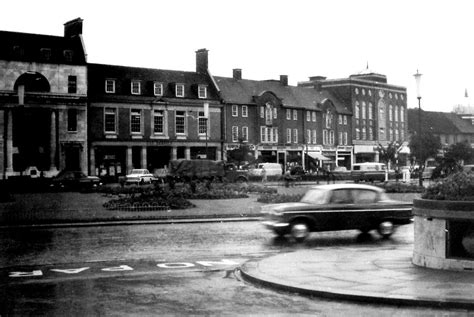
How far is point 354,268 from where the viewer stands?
39.8ft

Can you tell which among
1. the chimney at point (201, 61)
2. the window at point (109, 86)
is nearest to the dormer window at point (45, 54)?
the window at point (109, 86)

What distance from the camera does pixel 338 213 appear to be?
18281 millimetres

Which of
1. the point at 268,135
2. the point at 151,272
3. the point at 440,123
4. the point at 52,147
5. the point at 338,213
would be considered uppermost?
the point at 440,123

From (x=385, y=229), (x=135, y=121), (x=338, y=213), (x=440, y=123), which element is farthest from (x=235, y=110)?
(x=338, y=213)

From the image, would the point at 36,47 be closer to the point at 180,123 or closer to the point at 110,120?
the point at 110,120

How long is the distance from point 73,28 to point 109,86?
6.66 meters

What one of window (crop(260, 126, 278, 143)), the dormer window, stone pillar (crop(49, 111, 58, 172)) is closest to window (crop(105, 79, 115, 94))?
the dormer window

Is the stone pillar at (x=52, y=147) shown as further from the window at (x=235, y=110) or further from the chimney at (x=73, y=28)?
the window at (x=235, y=110)

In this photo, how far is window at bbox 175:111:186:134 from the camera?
230 feet

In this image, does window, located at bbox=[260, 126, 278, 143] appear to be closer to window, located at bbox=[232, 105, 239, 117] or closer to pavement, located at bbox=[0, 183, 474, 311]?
window, located at bbox=[232, 105, 239, 117]

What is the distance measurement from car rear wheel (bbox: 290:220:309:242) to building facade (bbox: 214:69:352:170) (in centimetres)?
5310

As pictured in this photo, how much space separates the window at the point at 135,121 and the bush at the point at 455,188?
186 ft

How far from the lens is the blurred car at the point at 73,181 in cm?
4638

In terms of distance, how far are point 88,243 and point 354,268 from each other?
8.78m
